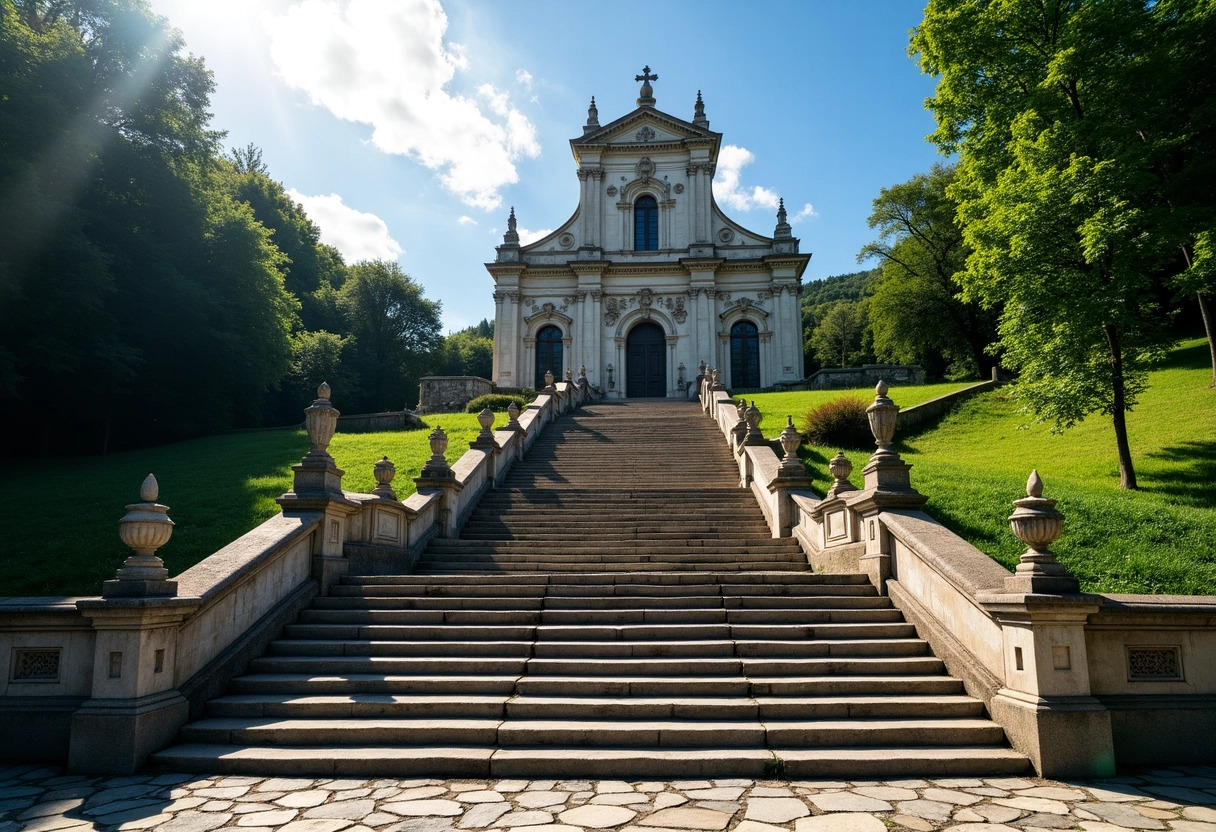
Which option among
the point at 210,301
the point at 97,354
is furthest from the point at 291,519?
the point at 210,301

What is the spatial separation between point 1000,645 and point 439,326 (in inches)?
2232

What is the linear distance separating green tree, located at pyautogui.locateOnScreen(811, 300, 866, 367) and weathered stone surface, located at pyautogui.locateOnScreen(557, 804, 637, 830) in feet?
A: 218

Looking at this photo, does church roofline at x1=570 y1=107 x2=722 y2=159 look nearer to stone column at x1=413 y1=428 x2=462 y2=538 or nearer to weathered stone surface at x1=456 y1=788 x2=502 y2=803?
stone column at x1=413 y1=428 x2=462 y2=538

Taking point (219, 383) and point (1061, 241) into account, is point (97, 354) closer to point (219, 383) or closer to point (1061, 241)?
point (219, 383)

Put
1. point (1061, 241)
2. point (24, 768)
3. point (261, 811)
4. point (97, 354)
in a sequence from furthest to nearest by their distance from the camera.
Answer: point (97, 354) < point (1061, 241) < point (24, 768) < point (261, 811)

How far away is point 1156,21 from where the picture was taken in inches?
620

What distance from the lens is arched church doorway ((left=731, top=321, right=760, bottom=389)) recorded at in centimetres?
3822

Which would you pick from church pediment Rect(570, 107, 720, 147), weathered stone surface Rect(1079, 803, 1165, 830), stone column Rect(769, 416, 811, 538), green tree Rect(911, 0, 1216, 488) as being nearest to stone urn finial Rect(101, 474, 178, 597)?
weathered stone surface Rect(1079, 803, 1165, 830)

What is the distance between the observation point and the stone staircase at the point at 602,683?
215 inches

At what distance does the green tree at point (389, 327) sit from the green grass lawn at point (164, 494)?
27.9 meters

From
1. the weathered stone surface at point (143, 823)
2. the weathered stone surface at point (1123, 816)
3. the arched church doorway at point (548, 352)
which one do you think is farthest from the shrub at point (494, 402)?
the weathered stone surface at point (1123, 816)

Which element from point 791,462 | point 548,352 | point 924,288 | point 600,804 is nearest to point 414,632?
point 600,804

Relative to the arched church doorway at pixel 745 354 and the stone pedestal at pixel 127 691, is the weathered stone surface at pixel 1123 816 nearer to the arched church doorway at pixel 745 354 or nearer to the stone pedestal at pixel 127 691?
the stone pedestal at pixel 127 691

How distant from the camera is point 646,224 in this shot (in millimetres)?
39594
